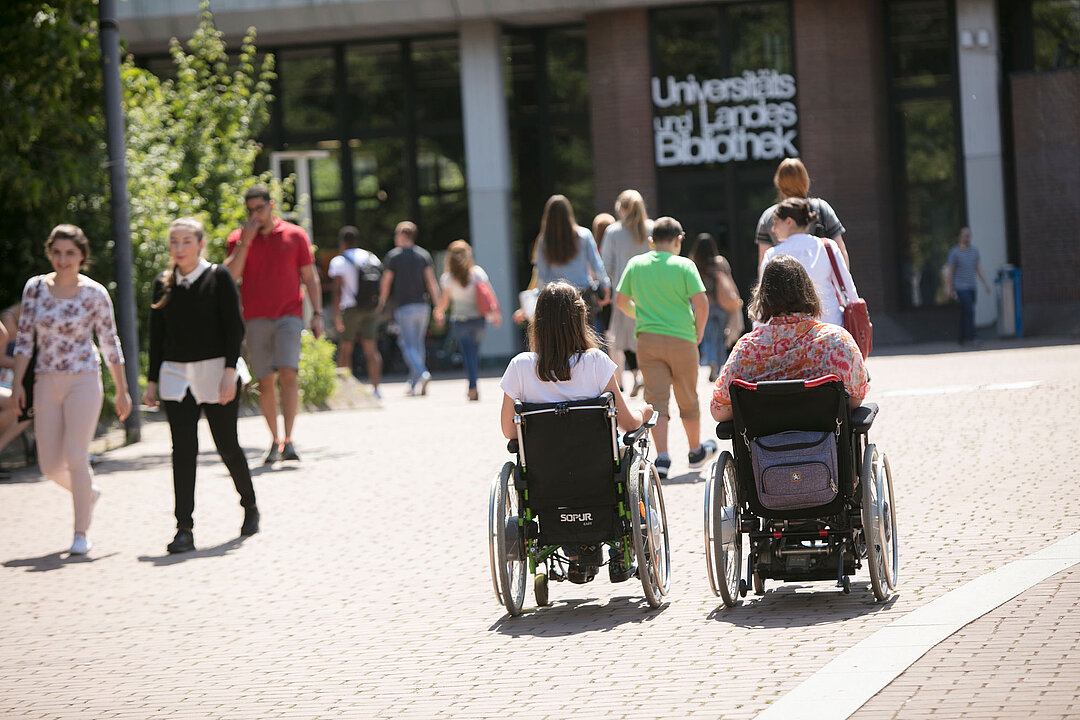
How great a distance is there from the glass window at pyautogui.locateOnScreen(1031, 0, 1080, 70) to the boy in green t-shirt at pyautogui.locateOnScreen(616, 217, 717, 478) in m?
18.3

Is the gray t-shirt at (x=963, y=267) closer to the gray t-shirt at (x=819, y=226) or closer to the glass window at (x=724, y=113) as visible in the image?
the glass window at (x=724, y=113)

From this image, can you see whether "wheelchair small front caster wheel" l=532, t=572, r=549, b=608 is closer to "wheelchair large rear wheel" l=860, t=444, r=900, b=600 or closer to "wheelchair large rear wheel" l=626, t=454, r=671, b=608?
"wheelchair large rear wheel" l=626, t=454, r=671, b=608

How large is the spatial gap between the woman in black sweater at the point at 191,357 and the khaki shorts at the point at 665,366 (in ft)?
8.81

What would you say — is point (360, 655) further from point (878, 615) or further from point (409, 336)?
point (409, 336)

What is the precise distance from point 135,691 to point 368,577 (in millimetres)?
2150

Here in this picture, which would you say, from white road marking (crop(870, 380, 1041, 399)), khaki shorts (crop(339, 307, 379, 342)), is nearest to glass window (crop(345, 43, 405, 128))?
khaki shorts (crop(339, 307, 379, 342))

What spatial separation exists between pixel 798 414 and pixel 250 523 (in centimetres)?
450

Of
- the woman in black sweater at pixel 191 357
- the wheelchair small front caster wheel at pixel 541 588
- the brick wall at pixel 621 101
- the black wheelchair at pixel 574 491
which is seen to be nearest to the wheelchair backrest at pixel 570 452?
the black wheelchair at pixel 574 491

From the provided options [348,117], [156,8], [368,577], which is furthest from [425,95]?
[368,577]

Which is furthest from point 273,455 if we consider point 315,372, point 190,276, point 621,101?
point 621,101

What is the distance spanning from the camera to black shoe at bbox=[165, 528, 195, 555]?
354 inches

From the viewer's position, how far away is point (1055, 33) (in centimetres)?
2703

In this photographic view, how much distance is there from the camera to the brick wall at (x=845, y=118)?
87.1 feet

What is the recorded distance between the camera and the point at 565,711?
16.1 ft
